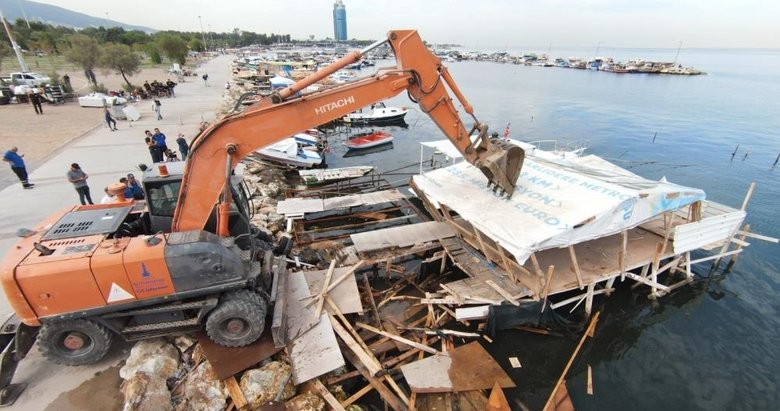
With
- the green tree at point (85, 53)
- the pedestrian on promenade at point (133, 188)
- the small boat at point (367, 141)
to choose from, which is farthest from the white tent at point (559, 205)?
the green tree at point (85, 53)

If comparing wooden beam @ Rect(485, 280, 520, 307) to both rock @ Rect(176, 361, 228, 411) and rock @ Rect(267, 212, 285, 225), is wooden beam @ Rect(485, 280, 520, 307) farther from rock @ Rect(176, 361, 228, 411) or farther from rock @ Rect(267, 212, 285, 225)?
rock @ Rect(267, 212, 285, 225)

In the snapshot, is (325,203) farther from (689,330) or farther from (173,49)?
(173,49)

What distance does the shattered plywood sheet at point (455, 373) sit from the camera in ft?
25.7

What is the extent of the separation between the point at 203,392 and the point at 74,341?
293cm

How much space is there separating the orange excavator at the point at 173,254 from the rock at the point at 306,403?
5.72ft

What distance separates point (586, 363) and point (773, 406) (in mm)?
4414

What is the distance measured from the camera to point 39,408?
6.77 meters

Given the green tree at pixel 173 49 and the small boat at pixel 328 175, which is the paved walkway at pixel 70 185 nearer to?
the small boat at pixel 328 175

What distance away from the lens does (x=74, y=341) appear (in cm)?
731

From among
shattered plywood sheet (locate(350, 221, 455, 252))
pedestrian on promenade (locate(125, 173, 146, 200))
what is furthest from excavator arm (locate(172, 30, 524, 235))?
pedestrian on promenade (locate(125, 173, 146, 200))

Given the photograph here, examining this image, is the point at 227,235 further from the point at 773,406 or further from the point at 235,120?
the point at 773,406

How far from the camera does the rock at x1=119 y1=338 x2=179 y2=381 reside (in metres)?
7.28

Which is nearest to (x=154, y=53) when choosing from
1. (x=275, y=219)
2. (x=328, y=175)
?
(x=328, y=175)

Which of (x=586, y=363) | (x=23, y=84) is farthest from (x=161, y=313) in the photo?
(x=23, y=84)
